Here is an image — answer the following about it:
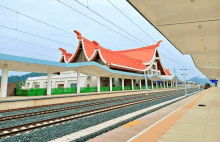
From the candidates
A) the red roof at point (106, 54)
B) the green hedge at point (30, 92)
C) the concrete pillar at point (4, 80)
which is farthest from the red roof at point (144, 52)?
the concrete pillar at point (4, 80)

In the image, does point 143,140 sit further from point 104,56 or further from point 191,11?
point 104,56

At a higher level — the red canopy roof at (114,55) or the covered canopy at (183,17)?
the red canopy roof at (114,55)

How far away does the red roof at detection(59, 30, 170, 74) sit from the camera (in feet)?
139

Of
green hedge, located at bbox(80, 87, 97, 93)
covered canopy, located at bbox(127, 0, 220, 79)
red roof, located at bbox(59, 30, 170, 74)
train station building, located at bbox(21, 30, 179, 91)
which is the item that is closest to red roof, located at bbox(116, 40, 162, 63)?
red roof, located at bbox(59, 30, 170, 74)

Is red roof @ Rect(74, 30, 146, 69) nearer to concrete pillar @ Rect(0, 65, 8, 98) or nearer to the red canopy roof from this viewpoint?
the red canopy roof

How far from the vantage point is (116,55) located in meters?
49.1

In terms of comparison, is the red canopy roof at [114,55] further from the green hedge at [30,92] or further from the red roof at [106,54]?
the green hedge at [30,92]

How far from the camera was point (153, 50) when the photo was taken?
67562 mm

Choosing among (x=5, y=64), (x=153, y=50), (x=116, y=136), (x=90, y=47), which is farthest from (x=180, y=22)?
(x=153, y=50)

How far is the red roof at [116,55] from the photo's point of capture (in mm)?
42375

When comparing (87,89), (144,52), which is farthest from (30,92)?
(144,52)

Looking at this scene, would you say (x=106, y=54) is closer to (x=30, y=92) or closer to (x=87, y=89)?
(x=87, y=89)

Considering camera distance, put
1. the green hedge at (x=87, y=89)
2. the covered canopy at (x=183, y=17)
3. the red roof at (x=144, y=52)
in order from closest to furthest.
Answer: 1. the covered canopy at (x=183, y=17)
2. the green hedge at (x=87, y=89)
3. the red roof at (x=144, y=52)

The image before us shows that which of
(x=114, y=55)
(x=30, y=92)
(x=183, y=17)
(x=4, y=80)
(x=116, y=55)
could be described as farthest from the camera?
(x=116, y=55)
